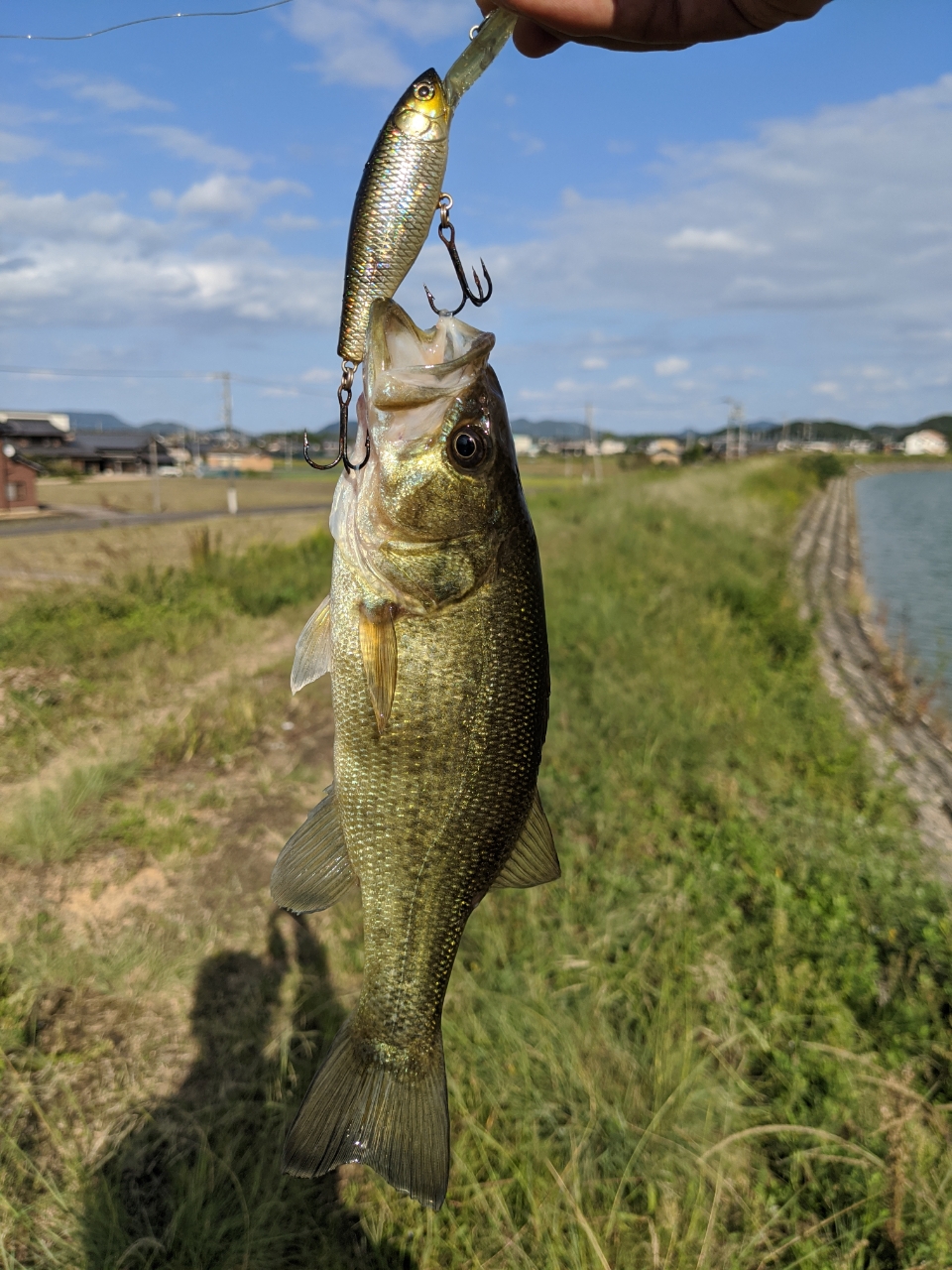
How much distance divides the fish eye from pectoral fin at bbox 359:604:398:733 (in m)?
0.36

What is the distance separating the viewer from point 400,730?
69.2 inches

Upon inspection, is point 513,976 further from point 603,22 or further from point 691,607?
point 691,607

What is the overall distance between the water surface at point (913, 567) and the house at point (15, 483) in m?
39.1

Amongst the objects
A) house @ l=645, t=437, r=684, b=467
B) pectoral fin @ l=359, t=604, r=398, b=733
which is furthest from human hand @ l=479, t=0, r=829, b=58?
house @ l=645, t=437, r=684, b=467

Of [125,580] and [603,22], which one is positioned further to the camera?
[125,580]

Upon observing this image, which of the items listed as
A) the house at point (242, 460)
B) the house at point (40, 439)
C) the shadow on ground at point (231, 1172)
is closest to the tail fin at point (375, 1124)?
the shadow on ground at point (231, 1172)

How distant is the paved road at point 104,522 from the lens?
106 feet

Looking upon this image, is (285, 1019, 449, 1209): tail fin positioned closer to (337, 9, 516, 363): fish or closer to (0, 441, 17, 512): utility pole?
(337, 9, 516, 363): fish

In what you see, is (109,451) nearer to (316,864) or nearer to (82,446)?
(82,446)

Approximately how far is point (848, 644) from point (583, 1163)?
15672mm

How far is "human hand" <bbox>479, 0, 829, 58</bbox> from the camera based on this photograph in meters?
1.82

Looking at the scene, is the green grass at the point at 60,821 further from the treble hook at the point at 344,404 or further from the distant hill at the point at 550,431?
the distant hill at the point at 550,431

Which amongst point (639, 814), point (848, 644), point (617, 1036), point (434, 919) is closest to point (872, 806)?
point (639, 814)

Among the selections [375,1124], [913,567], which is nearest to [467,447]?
[375,1124]
